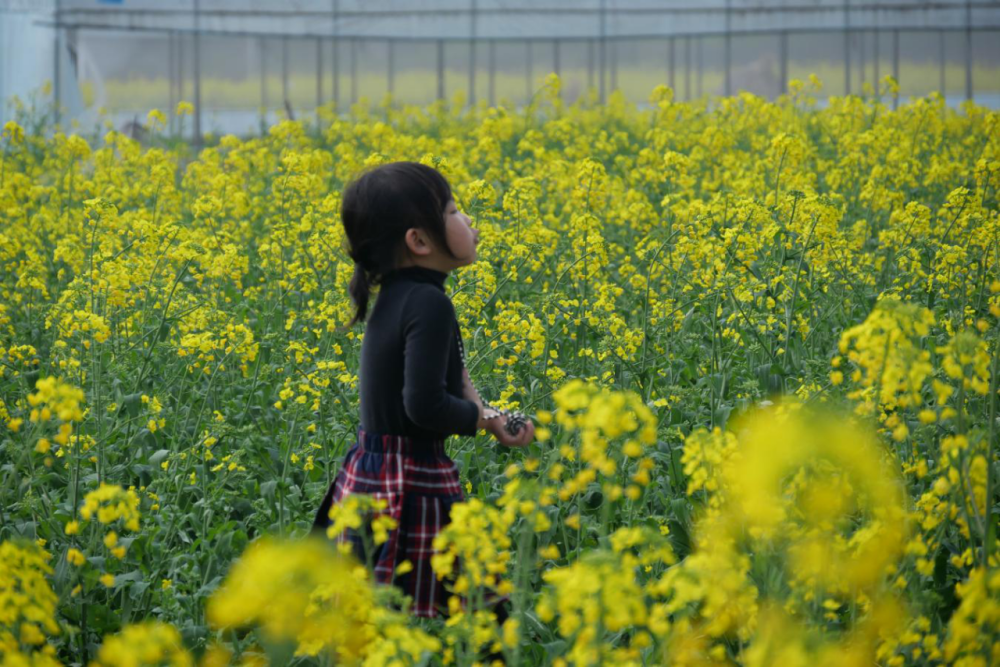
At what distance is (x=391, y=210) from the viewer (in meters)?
2.80

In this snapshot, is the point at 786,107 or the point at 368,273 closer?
the point at 368,273

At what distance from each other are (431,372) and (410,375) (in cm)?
5

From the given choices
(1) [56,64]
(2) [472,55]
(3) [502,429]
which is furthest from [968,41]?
(3) [502,429]

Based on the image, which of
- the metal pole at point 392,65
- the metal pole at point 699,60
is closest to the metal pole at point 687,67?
the metal pole at point 699,60

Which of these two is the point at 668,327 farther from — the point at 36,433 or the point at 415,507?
the point at 36,433

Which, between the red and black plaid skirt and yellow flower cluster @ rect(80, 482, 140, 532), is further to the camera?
the red and black plaid skirt

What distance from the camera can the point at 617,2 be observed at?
876 inches

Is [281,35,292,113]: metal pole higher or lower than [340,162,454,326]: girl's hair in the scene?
higher

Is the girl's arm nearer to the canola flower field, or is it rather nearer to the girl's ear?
the canola flower field

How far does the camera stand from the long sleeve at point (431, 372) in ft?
8.58

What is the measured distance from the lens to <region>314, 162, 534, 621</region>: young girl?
2650 millimetres

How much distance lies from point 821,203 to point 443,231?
2380 millimetres

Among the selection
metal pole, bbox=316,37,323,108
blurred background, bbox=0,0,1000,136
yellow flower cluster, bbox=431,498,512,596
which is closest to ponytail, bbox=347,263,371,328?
yellow flower cluster, bbox=431,498,512,596

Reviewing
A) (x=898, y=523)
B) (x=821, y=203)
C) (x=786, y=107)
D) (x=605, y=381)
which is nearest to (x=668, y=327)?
(x=605, y=381)
